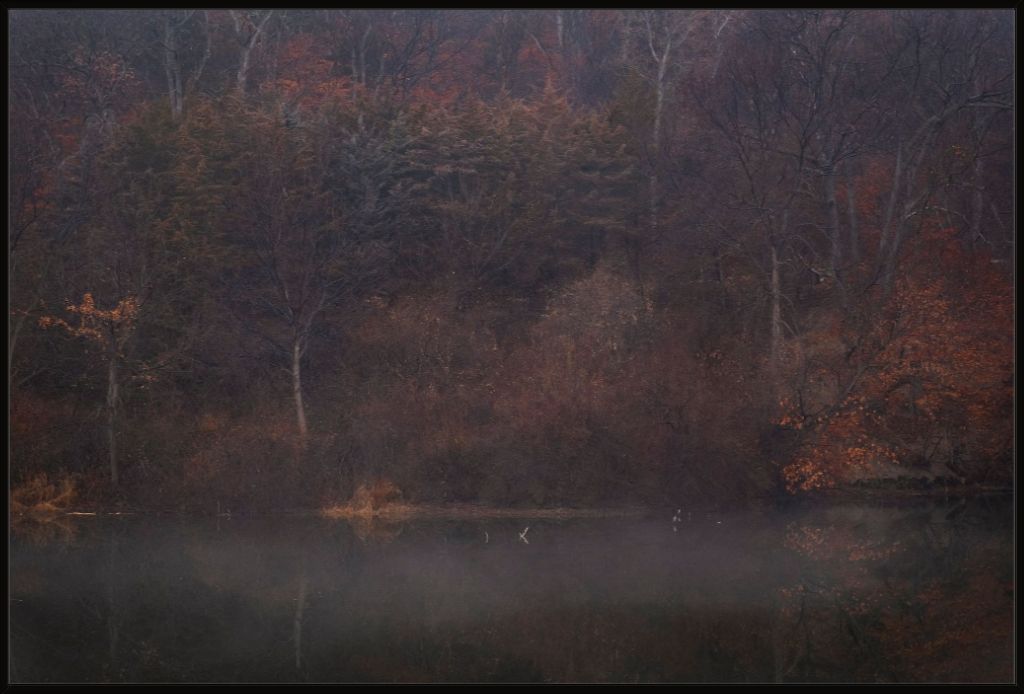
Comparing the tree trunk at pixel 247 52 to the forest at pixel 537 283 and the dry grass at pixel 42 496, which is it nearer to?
the forest at pixel 537 283

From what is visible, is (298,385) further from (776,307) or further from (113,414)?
(776,307)

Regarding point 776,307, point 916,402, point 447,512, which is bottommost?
point 447,512

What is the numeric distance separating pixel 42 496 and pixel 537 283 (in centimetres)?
A: 1460

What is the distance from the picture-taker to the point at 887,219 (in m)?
27.0

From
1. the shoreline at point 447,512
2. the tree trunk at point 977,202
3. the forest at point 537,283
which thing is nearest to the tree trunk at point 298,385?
the forest at point 537,283

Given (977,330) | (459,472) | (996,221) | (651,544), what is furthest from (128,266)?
(996,221)

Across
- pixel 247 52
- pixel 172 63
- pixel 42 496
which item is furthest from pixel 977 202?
pixel 172 63

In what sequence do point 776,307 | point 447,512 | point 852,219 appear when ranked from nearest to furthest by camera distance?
point 447,512
point 776,307
point 852,219

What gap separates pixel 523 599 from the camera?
1603cm

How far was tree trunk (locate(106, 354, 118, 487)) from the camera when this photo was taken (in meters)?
24.1

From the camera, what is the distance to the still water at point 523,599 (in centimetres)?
1299

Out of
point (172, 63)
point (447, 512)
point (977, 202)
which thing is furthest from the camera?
point (172, 63)

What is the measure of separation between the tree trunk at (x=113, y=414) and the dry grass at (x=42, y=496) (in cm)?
100

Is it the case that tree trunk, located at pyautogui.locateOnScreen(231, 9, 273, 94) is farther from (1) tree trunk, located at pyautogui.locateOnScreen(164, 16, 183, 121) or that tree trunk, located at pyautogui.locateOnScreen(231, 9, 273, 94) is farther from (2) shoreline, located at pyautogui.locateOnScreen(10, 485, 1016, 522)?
(2) shoreline, located at pyautogui.locateOnScreen(10, 485, 1016, 522)
